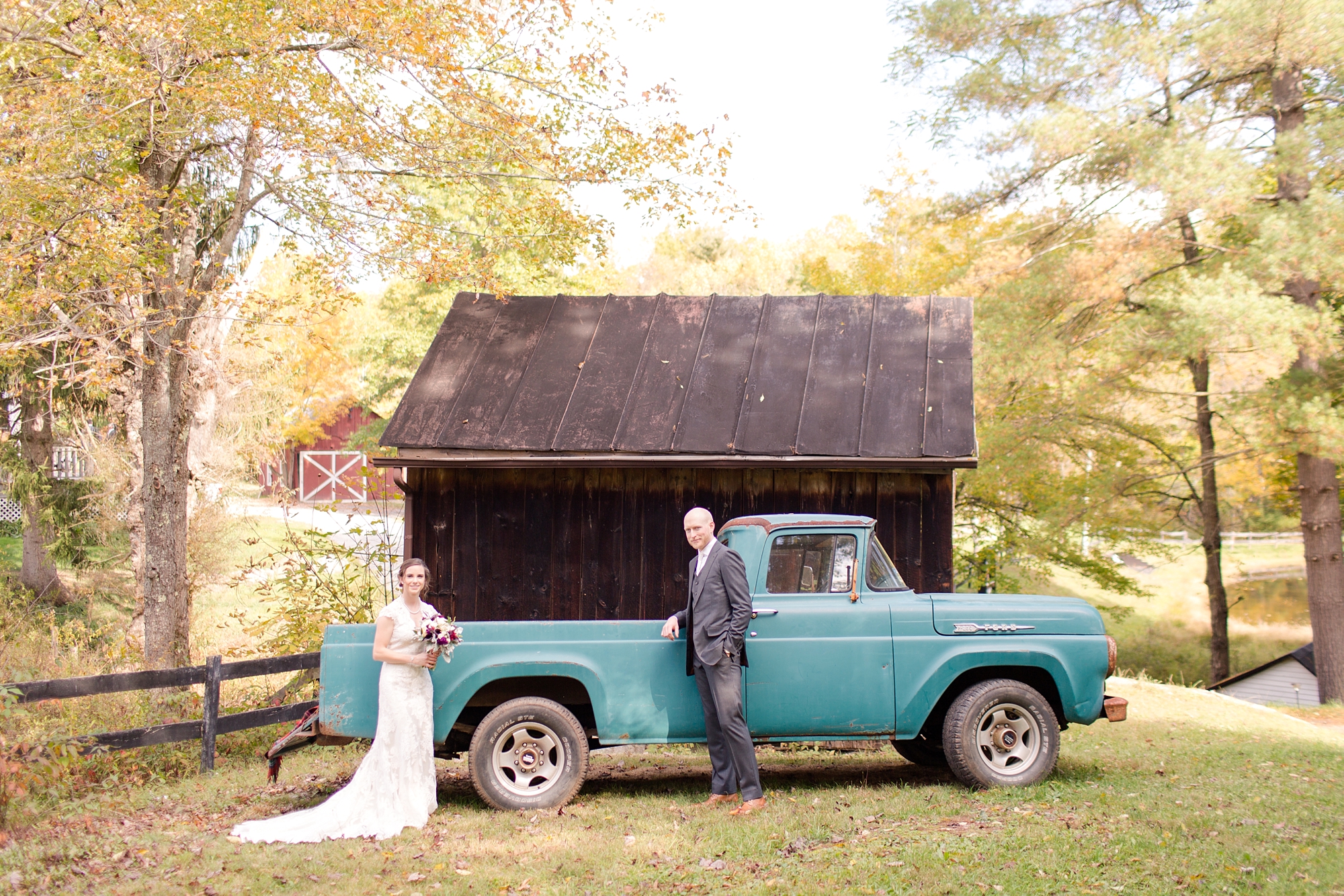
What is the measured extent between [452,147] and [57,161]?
15.6 ft

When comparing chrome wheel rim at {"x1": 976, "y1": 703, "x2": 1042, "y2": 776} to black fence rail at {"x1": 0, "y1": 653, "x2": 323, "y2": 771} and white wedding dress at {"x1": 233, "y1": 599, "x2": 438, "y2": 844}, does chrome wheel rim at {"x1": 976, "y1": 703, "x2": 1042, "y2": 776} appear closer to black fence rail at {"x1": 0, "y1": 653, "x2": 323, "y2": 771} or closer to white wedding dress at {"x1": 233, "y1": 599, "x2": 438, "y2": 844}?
white wedding dress at {"x1": 233, "y1": 599, "x2": 438, "y2": 844}

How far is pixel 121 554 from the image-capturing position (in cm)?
2070

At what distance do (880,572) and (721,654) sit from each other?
1.51 meters

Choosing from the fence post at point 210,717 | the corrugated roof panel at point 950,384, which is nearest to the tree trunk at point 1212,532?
the corrugated roof panel at point 950,384

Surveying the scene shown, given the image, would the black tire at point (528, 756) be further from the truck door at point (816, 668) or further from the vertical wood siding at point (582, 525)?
the vertical wood siding at point (582, 525)

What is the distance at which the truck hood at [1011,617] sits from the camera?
Answer: 7523mm

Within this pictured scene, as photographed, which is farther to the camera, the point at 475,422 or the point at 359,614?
the point at 359,614

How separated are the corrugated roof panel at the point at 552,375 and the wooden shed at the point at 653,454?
3 centimetres

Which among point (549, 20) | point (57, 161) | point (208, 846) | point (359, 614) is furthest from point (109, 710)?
point (549, 20)

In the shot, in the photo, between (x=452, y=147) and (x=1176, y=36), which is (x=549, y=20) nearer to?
(x=452, y=147)

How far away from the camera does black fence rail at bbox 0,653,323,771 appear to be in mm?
7531

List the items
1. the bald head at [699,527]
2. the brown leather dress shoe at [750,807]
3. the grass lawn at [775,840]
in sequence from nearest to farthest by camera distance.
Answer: the grass lawn at [775,840] → the brown leather dress shoe at [750,807] → the bald head at [699,527]

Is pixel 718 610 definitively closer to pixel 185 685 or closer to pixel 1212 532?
pixel 185 685

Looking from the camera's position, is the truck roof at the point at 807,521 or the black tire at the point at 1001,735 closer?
the black tire at the point at 1001,735
